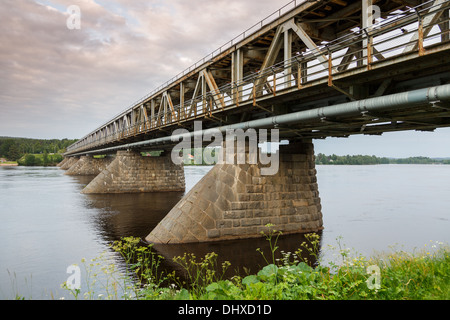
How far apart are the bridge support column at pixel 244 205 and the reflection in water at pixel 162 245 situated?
1.82ft

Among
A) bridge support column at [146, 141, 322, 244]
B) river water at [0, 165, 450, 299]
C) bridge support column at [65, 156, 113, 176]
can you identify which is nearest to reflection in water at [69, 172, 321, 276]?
river water at [0, 165, 450, 299]

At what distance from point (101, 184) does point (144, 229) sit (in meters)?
23.0

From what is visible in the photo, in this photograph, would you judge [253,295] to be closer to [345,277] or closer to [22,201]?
[345,277]

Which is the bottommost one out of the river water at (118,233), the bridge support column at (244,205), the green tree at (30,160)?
the river water at (118,233)

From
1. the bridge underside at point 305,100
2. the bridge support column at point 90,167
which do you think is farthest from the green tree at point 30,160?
the bridge underside at point 305,100

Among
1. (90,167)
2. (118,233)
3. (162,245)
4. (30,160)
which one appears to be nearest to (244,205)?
(162,245)

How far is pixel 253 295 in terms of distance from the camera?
16.9 feet

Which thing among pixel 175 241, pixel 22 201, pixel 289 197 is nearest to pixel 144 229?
pixel 175 241

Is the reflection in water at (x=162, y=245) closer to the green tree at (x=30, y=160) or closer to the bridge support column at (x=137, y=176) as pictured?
the bridge support column at (x=137, y=176)

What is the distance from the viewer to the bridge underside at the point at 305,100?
884cm

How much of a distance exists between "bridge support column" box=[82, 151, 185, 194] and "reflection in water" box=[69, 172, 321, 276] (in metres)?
5.56

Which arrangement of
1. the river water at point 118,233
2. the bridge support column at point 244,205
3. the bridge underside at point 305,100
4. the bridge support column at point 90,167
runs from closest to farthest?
the bridge underside at point 305,100, the river water at point 118,233, the bridge support column at point 244,205, the bridge support column at point 90,167

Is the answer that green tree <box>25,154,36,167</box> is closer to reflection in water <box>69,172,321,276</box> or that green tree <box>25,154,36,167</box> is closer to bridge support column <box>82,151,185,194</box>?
bridge support column <box>82,151,185,194</box>
